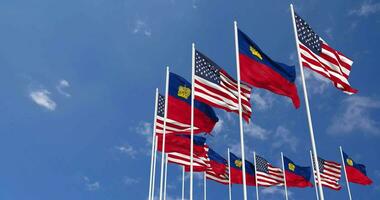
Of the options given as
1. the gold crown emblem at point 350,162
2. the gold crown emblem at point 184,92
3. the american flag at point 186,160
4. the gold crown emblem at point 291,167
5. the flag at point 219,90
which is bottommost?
the american flag at point 186,160

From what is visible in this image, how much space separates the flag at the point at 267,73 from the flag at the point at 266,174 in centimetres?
1623

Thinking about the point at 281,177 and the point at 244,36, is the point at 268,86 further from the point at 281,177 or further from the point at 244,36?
the point at 281,177

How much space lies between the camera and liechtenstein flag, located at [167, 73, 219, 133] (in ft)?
64.1

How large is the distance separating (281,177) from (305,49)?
20.2m

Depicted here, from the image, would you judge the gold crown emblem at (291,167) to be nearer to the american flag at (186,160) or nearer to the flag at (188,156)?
the flag at (188,156)

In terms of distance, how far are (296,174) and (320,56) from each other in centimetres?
1928

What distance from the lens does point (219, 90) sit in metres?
17.3

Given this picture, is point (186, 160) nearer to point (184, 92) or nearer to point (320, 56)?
point (184, 92)

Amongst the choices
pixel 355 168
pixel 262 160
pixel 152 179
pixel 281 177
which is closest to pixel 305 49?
pixel 152 179

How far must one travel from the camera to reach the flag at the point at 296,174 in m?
32.0

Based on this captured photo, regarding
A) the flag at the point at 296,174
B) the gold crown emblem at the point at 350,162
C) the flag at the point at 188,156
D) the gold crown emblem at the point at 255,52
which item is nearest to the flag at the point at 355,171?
the gold crown emblem at the point at 350,162

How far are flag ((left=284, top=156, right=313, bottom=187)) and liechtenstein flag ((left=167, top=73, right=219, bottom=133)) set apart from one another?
1422 centimetres

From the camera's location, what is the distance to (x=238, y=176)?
30984 millimetres

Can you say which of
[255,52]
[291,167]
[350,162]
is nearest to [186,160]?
[255,52]
